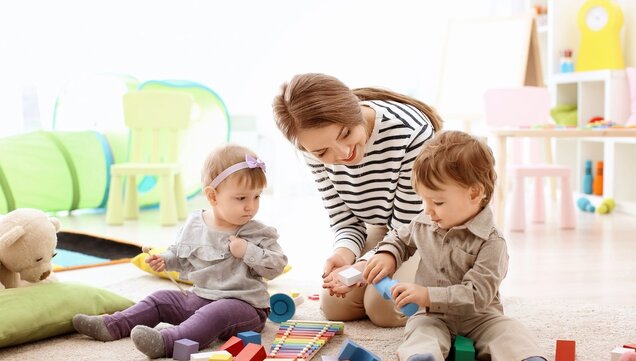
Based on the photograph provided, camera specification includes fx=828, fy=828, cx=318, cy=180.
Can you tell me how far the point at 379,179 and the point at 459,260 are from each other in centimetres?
37

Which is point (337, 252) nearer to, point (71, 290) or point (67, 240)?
point (71, 290)

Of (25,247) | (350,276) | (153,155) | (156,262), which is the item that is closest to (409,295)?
(350,276)

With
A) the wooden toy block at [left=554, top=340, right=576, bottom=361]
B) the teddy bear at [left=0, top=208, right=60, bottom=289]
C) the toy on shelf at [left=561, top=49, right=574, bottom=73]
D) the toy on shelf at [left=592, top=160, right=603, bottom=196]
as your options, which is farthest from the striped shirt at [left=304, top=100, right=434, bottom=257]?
the toy on shelf at [left=561, top=49, right=574, bottom=73]

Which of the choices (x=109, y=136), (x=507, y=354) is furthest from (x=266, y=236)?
(x=109, y=136)

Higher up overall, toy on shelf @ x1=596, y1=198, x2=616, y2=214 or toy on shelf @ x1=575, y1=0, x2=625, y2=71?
toy on shelf @ x1=575, y1=0, x2=625, y2=71

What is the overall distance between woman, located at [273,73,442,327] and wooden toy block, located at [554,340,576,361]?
16.8 inches

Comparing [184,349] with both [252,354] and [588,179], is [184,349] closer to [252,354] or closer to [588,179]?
[252,354]

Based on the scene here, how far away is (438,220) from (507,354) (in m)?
0.28

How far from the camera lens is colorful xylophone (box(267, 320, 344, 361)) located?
1597mm

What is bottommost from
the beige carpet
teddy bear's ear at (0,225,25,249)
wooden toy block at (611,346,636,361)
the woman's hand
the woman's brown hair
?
the beige carpet

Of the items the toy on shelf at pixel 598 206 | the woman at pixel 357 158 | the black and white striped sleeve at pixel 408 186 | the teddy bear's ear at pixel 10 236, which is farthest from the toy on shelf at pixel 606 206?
the teddy bear's ear at pixel 10 236

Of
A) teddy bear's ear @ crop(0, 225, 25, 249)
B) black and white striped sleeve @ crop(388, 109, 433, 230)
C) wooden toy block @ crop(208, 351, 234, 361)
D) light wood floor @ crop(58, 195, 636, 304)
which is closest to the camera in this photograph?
wooden toy block @ crop(208, 351, 234, 361)

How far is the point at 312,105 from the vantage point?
1638mm

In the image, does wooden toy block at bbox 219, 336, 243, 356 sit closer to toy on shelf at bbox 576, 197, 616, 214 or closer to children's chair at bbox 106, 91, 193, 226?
children's chair at bbox 106, 91, 193, 226
